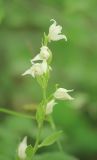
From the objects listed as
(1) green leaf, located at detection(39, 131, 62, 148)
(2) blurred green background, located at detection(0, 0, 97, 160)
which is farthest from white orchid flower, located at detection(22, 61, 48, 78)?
(2) blurred green background, located at detection(0, 0, 97, 160)

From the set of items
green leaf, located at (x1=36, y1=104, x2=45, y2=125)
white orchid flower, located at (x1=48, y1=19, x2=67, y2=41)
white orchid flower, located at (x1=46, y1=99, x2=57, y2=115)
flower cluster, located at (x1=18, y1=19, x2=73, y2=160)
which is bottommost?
green leaf, located at (x1=36, y1=104, x2=45, y2=125)

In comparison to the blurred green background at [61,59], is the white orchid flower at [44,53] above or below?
below

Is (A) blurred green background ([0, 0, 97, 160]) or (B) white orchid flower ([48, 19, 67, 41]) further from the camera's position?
(A) blurred green background ([0, 0, 97, 160])

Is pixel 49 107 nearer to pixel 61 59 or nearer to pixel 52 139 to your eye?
pixel 52 139

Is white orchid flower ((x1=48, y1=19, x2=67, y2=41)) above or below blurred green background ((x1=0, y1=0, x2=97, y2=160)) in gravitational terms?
below

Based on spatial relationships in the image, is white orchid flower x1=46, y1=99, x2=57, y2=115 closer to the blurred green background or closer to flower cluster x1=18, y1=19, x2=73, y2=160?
flower cluster x1=18, y1=19, x2=73, y2=160

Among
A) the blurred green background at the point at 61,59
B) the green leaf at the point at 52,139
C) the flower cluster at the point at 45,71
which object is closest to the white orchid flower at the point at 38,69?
the flower cluster at the point at 45,71

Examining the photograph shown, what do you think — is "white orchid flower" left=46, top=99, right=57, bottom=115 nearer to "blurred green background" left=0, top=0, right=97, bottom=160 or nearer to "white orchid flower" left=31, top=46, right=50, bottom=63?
"white orchid flower" left=31, top=46, right=50, bottom=63

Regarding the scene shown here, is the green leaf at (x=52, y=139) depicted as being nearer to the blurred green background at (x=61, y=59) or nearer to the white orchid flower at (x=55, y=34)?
the white orchid flower at (x=55, y=34)

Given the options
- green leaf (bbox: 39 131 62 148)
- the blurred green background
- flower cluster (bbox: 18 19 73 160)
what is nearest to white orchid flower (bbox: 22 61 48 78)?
flower cluster (bbox: 18 19 73 160)
